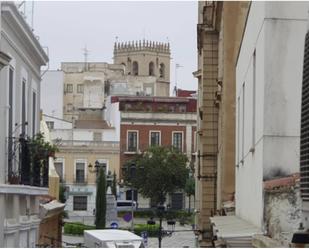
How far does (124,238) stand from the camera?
89.7 feet

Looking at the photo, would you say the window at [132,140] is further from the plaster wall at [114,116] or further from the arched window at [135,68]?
the arched window at [135,68]

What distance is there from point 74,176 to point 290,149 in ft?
221

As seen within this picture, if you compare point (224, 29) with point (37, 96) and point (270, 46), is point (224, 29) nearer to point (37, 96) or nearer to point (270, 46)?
point (37, 96)

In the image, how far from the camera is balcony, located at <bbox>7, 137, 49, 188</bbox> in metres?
18.6

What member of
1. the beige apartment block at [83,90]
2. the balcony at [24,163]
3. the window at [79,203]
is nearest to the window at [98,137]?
the window at [79,203]

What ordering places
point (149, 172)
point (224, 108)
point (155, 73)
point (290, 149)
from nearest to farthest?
point (290, 149) < point (224, 108) < point (149, 172) < point (155, 73)

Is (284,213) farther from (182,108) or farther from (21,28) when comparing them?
(182,108)

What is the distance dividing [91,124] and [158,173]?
11.5 m

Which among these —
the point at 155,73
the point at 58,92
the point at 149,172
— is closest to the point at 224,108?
the point at 149,172

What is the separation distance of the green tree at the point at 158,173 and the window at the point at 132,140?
7.38 ft

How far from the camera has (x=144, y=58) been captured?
129000 mm

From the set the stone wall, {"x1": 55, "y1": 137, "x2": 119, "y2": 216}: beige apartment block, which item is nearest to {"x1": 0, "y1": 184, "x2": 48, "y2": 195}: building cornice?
the stone wall

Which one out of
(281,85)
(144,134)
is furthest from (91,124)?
(281,85)

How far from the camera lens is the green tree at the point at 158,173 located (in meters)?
73.1
